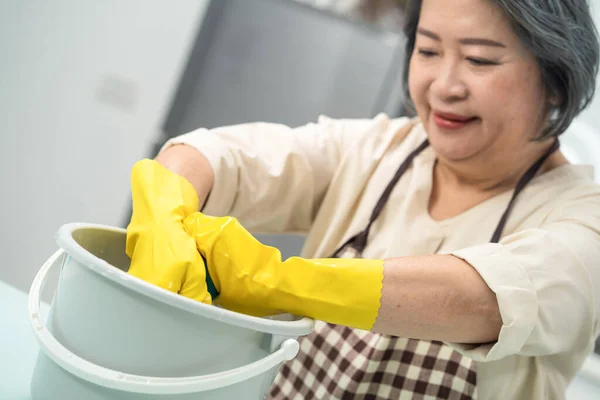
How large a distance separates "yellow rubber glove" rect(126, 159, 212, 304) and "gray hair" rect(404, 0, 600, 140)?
496 millimetres

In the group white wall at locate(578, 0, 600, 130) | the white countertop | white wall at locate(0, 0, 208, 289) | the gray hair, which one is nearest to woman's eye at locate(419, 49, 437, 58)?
the gray hair

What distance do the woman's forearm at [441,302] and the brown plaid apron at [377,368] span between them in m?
0.19

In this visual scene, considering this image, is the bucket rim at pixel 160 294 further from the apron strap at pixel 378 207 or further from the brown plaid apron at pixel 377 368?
the apron strap at pixel 378 207

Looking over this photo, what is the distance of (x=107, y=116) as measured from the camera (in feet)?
6.26

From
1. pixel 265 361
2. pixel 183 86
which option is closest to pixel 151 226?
pixel 265 361

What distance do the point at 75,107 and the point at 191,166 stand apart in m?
1.26

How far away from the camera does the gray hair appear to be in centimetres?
75

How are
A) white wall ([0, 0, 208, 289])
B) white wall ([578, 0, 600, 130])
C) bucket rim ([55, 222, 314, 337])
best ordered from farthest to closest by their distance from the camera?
1. white wall ([0, 0, 208, 289])
2. white wall ([578, 0, 600, 130])
3. bucket rim ([55, 222, 314, 337])

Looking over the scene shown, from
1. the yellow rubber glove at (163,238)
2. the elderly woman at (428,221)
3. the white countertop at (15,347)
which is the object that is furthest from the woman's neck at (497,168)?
the white countertop at (15,347)

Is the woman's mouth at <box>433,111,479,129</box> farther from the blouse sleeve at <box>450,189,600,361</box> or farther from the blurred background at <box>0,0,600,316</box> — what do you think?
the blurred background at <box>0,0,600,316</box>

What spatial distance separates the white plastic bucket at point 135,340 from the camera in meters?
0.44

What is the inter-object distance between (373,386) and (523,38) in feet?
1.71

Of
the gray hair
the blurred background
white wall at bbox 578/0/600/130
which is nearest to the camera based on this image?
the gray hair

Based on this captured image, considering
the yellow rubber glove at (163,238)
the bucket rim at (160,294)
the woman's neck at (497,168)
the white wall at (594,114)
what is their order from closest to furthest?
the bucket rim at (160,294), the yellow rubber glove at (163,238), the woman's neck at (497,168), the white wall at (594,114)
